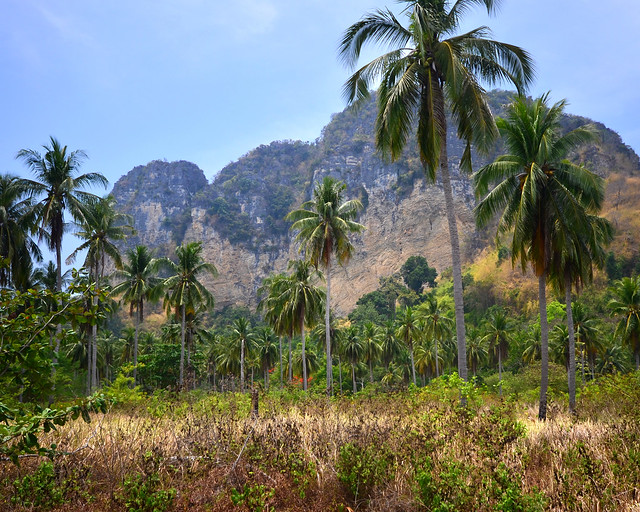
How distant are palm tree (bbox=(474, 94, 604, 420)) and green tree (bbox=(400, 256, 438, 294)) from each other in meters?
77.7

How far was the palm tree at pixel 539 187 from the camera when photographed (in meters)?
12.6

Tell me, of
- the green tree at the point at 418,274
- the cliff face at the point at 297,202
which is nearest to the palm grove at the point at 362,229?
the green tree at the point at 418,274

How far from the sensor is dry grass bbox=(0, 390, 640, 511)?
4.39 metres

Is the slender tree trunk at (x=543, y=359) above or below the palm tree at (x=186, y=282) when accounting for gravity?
below

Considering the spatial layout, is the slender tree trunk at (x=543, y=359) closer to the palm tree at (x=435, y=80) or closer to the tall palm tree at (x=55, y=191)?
the palm tree at (x=435, y=80)

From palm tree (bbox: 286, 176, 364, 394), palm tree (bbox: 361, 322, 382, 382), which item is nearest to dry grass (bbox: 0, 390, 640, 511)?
palm tree (bbox: 286, 176, 364, 394)

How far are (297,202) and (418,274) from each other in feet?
223

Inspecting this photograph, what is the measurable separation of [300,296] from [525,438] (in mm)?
20345

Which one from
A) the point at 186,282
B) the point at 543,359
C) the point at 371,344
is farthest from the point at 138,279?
the point at 371,344

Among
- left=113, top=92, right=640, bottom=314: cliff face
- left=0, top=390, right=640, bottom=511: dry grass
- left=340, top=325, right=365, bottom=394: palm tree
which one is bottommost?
left=340, top=325, right=365, bottom=394: palm tree

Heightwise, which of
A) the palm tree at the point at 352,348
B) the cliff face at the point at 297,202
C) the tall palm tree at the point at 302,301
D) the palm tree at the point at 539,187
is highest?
the cliff face at the point at 297,202

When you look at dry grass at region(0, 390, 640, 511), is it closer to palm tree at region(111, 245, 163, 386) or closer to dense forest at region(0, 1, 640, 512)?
dense forest at region(0, 1, 640, 512)

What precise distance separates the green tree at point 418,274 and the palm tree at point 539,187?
7775 centimetres

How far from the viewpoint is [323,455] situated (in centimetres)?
599
